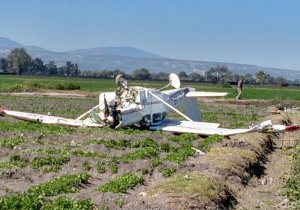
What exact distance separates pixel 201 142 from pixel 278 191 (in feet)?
23.7

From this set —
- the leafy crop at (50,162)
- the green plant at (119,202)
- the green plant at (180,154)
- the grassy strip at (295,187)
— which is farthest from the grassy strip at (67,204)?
the green plant at (180,154)

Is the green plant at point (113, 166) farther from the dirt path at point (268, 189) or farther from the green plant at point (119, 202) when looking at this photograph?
the green plant at point (119, 202)

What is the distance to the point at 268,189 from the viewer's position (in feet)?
55.0

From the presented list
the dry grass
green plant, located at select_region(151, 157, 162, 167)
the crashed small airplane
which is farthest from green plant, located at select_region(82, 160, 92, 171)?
the crashed small airplane

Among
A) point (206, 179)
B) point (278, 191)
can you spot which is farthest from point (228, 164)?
point (206, 179)

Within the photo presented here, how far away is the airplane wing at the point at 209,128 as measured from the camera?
79.3ft

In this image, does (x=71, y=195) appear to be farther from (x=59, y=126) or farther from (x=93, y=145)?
(x=59, y=126)

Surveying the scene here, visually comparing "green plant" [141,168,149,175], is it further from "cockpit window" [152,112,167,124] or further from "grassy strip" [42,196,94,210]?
"cockpit window" [152,112,167,124]

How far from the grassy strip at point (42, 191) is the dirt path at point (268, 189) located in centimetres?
385

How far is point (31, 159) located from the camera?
16.4m

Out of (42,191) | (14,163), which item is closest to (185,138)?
(14,163)

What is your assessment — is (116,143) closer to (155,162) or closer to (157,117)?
(155,162)

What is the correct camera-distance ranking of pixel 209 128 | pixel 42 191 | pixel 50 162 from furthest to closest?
pixel 209 128 < pixel 50 162 < pixel 42 191

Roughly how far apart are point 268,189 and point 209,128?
9.66 meters
